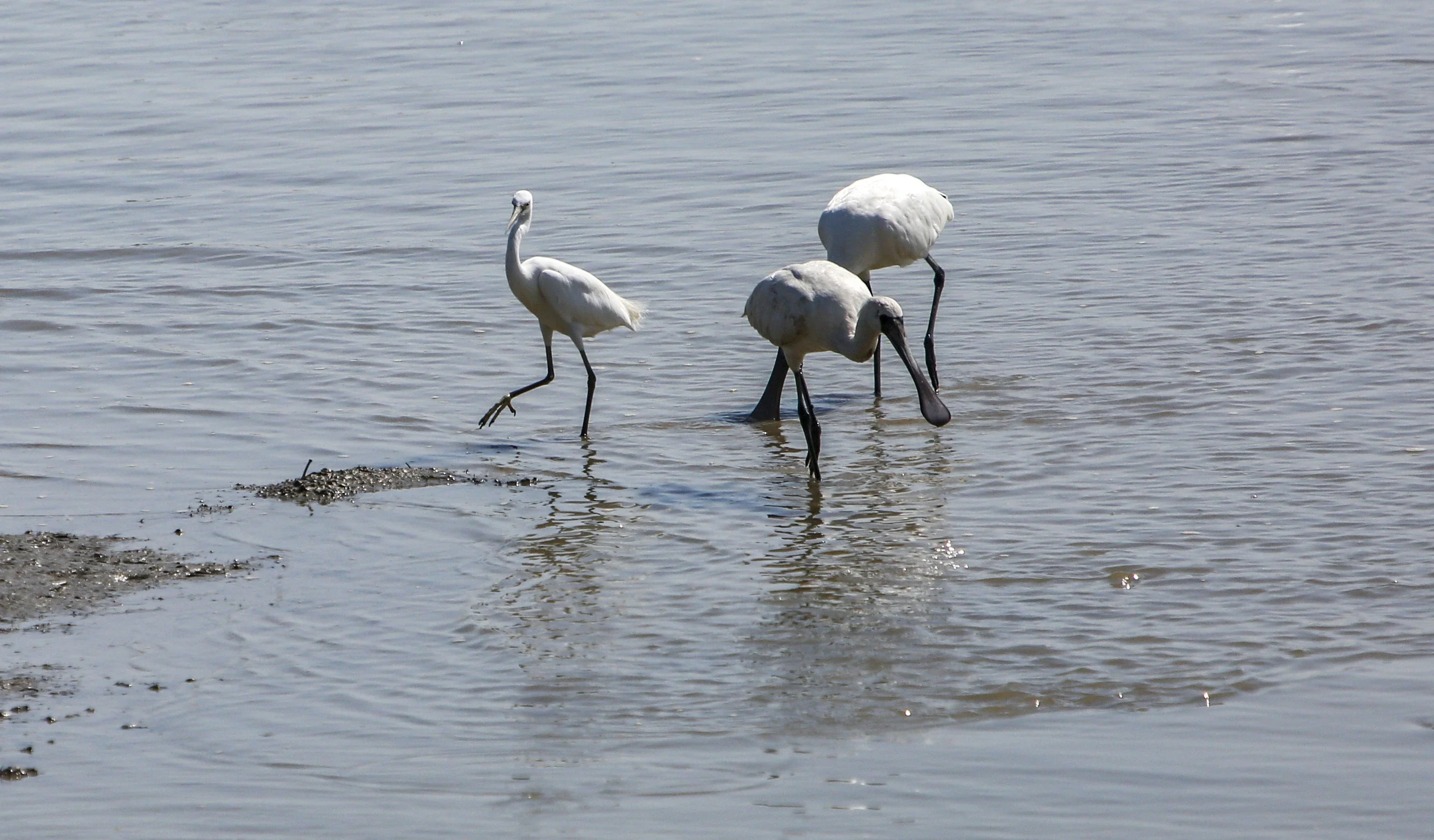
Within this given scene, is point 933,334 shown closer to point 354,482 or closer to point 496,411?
point 496,411

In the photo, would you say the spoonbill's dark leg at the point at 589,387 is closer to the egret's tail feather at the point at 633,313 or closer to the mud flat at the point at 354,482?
the egret's tail feather at the point at 633,313

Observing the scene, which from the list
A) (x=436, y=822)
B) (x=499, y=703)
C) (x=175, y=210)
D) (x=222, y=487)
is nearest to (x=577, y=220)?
(x=175, y=210)

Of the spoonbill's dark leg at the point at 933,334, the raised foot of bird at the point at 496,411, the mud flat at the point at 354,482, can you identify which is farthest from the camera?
the spoonbill's dark leg at the point at 933,334

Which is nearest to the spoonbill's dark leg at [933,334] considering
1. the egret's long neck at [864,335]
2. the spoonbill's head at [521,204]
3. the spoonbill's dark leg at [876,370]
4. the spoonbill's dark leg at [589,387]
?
the spoonbill's dark leg at [876,370]

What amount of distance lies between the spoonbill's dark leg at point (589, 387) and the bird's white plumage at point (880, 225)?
1.42 m

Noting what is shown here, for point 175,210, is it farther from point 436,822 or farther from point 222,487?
point 436,822

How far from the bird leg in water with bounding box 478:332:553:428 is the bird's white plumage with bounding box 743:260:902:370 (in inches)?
48.4

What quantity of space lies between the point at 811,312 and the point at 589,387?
1.46 metres

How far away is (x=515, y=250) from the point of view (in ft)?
29.7

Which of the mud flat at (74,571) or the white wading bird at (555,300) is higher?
→ the white wading bird at (555,300)

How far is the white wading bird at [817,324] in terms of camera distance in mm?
8016

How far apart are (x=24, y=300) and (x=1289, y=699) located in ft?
31.4

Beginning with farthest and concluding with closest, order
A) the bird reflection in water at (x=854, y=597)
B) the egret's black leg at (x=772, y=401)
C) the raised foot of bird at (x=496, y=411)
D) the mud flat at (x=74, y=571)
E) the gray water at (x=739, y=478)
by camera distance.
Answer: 1. the egret's black leg at (x=772, y=401)
2. the raised foot of bird at (x=496, y=411)
3. the mud flat at (x=74, y=571)
4. the bird reflection in water at (x=854, y=597)
5. the gray water at (x=739, y=478)

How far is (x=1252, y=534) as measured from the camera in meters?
6.81
